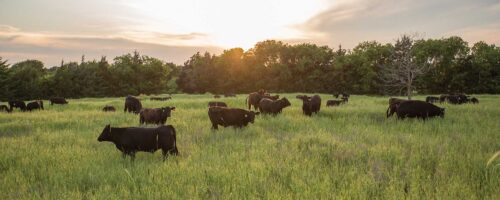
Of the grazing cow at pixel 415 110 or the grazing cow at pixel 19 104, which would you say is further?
the grazing cow at pixel 19 104

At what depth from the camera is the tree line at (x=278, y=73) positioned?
6906 cm

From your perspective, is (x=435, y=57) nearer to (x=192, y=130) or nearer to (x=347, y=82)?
(x=347, y=82)

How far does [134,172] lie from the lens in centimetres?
757

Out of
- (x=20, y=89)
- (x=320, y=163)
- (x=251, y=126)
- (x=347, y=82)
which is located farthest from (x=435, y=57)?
(x=20, y=89)

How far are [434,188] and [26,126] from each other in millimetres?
16019

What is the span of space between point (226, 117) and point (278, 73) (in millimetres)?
69489

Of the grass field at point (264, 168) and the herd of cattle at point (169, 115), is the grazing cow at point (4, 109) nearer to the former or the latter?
the herd of cattle at point (169, 115)

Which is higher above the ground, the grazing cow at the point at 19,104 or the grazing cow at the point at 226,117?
the grazing cow at the point at 226,117

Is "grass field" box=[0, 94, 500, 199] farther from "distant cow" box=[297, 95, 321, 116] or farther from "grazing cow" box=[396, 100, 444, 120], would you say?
"distant cow" box=[297, 95, 321, 116]

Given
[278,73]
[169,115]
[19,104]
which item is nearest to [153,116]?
[169,115]

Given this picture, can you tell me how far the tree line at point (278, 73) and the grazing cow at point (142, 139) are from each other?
57.3 meters

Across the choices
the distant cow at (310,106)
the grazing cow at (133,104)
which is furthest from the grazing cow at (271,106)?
the grazing cow at (133,104)

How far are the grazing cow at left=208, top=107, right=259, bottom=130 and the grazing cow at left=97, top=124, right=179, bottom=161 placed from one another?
545 centimetres

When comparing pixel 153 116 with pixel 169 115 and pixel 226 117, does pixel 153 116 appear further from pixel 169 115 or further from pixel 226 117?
pixel 226 117
